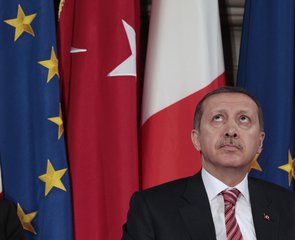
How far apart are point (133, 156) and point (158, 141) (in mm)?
145

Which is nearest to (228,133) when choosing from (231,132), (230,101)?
(231,132)

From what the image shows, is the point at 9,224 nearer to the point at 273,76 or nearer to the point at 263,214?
the point at 263,214

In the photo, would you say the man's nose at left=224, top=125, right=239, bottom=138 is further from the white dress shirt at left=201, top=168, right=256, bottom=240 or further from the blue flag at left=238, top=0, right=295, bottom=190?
the blue flag at left=238, top=0, right=295, bottom=190

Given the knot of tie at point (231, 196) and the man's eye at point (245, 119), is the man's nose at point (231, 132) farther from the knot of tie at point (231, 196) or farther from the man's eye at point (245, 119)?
the knot of tie at point (231, 196)

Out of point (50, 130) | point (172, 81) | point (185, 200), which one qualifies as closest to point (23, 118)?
point (50, 130)

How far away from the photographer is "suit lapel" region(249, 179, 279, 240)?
1.78 m

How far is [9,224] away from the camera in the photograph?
2.40m

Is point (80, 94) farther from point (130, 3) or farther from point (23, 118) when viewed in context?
point (130, 3)

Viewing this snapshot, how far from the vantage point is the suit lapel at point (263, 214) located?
178 cm

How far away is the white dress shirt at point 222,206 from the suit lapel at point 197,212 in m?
0.02

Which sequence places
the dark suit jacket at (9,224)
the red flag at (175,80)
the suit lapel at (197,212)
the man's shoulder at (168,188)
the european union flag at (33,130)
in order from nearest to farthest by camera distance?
the suit lapel at (197,212) → the man's shoulder at (168,188) → the dark suit jacket at (9,224) → the european union flag at (33,130) → the red flag at (175,80)

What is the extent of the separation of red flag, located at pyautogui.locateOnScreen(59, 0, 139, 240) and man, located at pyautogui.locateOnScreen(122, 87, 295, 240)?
0.78m

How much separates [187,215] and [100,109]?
3.28 feet

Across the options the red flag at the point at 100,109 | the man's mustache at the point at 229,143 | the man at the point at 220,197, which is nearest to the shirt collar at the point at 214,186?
the man at the point at 220,197
